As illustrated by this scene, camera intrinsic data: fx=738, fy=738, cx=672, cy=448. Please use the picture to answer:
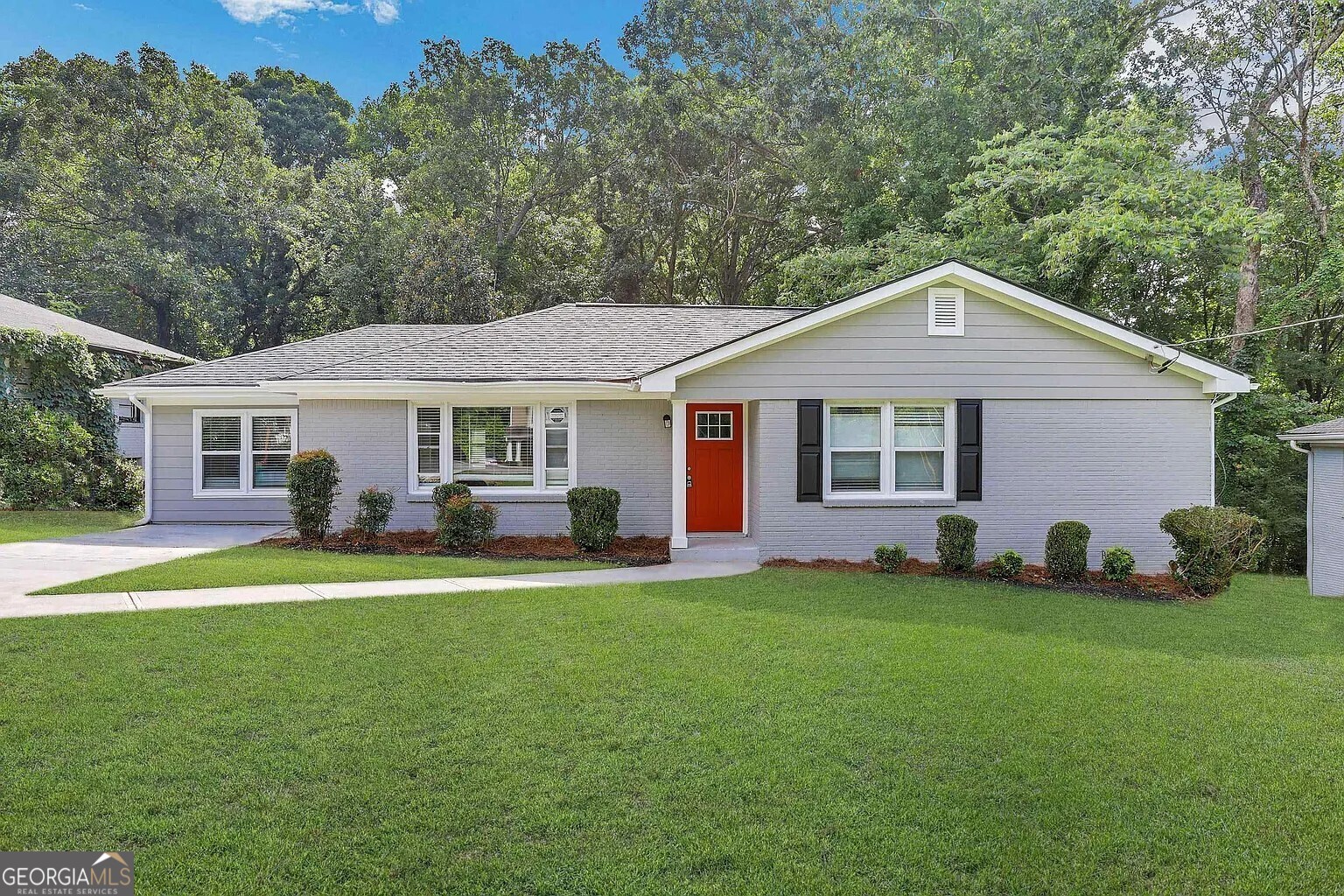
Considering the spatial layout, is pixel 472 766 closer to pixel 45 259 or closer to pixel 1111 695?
pixel 1111 695

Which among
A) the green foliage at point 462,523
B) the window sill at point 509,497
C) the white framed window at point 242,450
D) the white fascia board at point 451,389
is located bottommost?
the green foliage at point 462,523

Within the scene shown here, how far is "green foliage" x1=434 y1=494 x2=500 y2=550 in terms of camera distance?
1091 centimetres

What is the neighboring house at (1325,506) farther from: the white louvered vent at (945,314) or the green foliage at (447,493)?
the green foliage at (447,493)

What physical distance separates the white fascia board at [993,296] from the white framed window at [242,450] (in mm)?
7679

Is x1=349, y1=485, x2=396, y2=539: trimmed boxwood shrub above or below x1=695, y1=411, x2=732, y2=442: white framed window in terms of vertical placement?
below

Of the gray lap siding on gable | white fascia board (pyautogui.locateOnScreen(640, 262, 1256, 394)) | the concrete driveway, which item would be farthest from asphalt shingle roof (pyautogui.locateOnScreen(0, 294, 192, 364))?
white fascia board (pyautogui.locateOnScreen(640, 262, 1256, 394))

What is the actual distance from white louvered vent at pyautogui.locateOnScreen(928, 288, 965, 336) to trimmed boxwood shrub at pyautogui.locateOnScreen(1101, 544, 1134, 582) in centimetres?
349

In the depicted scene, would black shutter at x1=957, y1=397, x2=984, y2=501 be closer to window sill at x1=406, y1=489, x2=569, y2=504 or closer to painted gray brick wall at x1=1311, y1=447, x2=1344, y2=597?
painted gray brick wall at x1=1311, y1=447, x2=1344, y2=597

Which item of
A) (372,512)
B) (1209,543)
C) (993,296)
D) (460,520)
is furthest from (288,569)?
(1209,543)

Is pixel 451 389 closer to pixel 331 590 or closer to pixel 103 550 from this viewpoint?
pixel 331 590

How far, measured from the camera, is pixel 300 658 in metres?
5.53

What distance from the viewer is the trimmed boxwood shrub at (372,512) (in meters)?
11.3

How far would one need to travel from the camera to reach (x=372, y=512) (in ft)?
37.1

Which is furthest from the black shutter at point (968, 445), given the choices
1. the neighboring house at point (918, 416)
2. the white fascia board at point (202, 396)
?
the white fascia board at point (202, 396)
